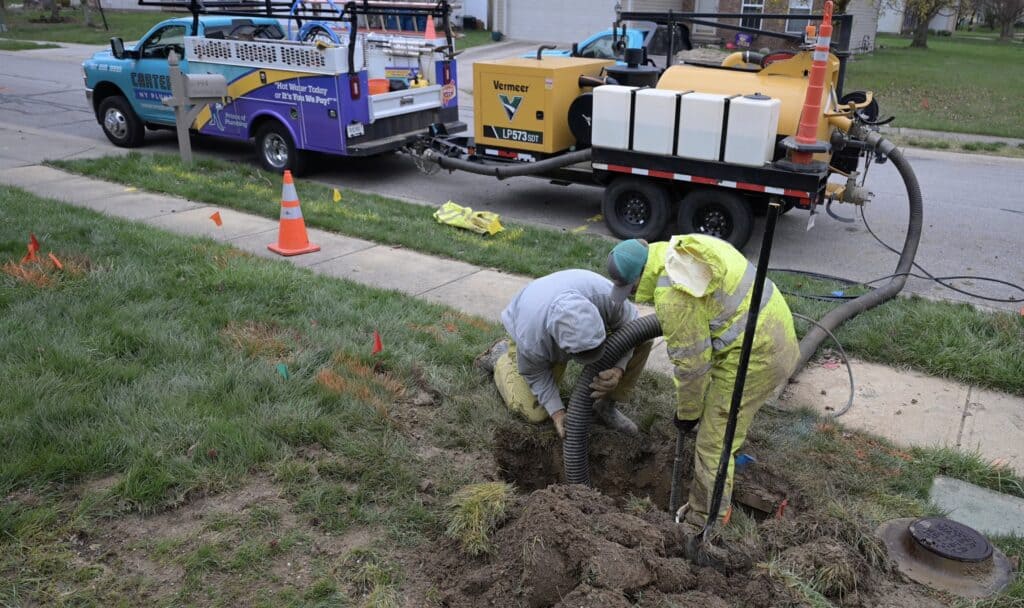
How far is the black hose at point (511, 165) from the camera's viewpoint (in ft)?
28.3

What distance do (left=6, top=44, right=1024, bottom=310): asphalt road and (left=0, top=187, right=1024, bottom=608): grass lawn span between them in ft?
11.9

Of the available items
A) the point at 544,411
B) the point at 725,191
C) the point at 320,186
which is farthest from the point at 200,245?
the point at 725,191

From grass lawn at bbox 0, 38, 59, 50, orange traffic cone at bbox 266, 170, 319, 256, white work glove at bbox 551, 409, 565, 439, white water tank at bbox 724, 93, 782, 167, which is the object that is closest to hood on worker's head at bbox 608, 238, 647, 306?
white work glove at bbox 551, 409, 565, 439

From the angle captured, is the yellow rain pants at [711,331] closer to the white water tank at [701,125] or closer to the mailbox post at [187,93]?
the white water tank at [701,125]

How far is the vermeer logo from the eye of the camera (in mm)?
9008

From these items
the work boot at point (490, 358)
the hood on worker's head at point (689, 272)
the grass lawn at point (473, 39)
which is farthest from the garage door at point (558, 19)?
the hood on worker's head at point (689, 272)

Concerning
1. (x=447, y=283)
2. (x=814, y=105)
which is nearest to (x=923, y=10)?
(x=814, y=105)

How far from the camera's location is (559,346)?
4.45m

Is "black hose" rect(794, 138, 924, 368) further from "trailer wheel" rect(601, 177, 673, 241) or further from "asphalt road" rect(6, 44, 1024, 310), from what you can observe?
"trailer wheel" rect(601, 177, 673, 241)

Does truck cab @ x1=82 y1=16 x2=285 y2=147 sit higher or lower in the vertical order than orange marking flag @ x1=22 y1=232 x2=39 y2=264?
higher

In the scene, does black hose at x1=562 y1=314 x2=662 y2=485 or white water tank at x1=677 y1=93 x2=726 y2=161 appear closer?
black hose at x1=562 y1=314 x2=662 y2=485

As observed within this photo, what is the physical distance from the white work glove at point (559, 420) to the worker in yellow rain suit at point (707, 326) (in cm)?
70

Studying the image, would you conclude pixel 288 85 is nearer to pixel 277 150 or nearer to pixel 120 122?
pixel 277 150

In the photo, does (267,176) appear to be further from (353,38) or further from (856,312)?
(856,312)
